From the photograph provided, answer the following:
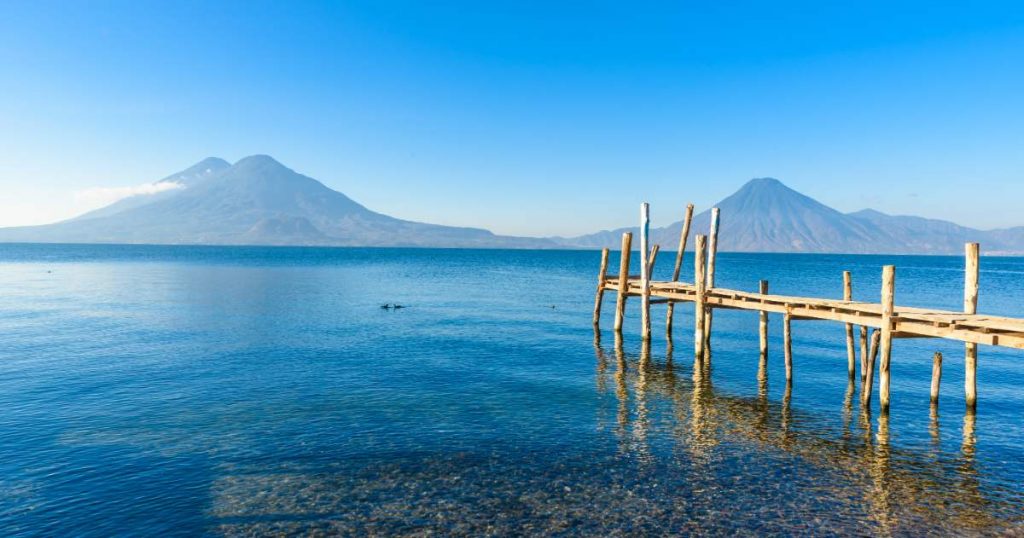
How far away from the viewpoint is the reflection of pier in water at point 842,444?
1231cm

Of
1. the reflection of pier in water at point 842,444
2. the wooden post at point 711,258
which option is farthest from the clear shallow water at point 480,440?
the wooden post at point 711,258

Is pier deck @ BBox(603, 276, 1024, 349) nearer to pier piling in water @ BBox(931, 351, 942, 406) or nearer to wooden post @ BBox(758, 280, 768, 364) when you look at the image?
pier piling in water @ BBox(931, 351, 942, 406)

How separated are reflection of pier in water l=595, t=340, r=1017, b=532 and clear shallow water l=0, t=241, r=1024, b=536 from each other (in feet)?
0.26

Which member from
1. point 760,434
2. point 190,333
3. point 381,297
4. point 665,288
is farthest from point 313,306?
point 760,434

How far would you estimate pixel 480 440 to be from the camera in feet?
52.5

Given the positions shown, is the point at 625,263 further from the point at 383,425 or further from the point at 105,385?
the point at 105,385

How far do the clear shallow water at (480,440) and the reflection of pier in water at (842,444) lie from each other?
79 mm

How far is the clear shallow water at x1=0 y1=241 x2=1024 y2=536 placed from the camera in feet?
38.6

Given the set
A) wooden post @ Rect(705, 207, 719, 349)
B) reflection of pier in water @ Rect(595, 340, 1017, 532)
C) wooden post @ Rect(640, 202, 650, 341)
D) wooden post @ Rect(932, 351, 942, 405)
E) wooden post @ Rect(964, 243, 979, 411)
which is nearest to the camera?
reflection of pier in water @ Rect(595, 340, 1017, 532)

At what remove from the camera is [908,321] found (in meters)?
18.6

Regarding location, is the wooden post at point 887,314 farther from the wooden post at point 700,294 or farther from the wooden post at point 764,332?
the wooden post at point 700,294

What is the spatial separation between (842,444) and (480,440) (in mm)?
10316

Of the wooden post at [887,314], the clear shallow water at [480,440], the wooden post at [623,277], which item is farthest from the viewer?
the wooden post at [623,277]

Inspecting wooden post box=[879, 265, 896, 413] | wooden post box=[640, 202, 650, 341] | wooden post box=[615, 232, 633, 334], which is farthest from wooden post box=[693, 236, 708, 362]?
wooden post box=[879, 265, 896, 413]
